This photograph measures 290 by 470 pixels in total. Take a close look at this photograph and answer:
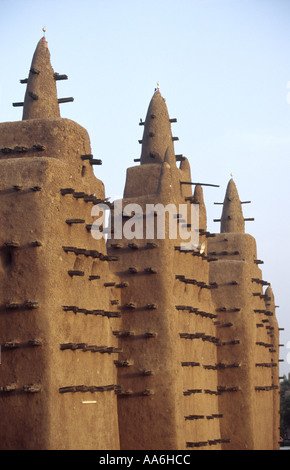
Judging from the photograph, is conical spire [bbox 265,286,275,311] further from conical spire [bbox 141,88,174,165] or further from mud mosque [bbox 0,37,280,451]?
conical spire [bbox 141,88,174,165]

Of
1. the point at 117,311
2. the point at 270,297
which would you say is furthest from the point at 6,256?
the point at 270,297

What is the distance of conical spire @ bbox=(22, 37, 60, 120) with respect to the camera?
22.1 metres

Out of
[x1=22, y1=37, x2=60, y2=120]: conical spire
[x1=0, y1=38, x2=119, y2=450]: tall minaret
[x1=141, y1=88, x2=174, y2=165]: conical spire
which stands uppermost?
[x1=141, y1=88, x2=174, y2=165]: conical spire

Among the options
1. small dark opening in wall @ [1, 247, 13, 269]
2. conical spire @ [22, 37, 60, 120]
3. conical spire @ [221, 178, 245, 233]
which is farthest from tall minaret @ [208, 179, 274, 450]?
small dark opening in wall @ [1, 247, 13, 269]

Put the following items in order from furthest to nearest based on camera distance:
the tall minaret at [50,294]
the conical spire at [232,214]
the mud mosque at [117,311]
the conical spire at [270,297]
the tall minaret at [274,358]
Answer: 1. the conical spire at [270,297]
2. the tall minaret at [274,358]
3. the conical spire at [232,214]
4. the mud mosque at [117,311]
5. the tall minaret at [50,294]

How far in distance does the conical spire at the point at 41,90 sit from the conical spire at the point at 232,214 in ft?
49.5

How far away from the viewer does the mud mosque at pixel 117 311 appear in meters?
19.2

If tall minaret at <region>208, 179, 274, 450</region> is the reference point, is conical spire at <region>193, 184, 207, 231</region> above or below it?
above

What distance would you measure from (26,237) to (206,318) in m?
11.5

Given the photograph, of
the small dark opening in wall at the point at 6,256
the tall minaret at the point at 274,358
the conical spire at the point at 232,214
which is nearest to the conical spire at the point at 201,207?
the conical spire at the point at 232,214

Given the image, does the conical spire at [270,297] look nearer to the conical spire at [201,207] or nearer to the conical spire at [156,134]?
the conical spire at [201,207]

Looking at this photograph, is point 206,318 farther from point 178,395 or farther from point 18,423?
point 18,423

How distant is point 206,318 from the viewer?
1166 inches

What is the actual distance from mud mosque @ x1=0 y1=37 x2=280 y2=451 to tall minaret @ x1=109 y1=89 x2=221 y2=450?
4cm
